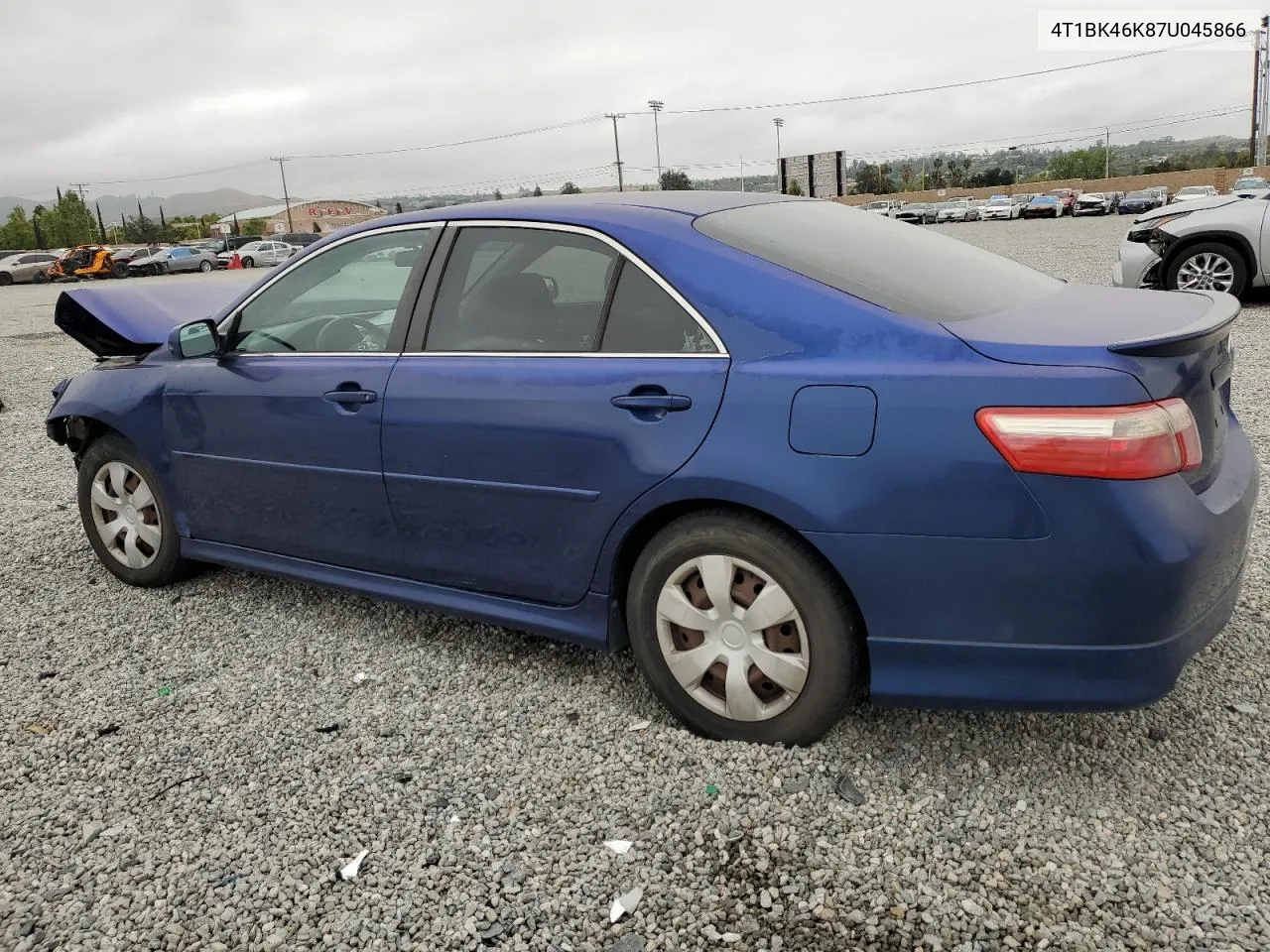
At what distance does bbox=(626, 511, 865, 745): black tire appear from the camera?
8.74 feet

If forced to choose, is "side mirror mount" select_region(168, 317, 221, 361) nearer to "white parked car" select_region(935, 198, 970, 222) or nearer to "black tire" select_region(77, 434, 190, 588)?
"black tire" select_region(77, 434, 190, 588)

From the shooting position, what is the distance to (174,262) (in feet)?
146

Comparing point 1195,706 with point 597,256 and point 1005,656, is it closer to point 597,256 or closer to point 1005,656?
point 1005,656

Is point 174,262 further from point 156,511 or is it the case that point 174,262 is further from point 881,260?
point 881,260

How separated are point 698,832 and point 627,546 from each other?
2.75ft

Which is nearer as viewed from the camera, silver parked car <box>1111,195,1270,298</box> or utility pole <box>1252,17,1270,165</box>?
silver parked car <box>1111,195,1270,298</box>

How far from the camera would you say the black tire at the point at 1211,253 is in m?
10.4

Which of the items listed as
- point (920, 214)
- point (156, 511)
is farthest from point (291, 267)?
point (920, 214)

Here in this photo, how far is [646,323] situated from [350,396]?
3.82 feet

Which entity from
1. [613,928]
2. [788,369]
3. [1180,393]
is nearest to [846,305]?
[788,369]

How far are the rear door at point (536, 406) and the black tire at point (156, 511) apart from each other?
1433mm

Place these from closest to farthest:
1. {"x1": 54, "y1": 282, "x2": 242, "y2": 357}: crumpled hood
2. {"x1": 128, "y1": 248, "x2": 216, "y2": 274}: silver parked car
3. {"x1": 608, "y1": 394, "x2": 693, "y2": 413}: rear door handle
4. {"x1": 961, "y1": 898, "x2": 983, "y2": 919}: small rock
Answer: {"x1": 961, "y1": 898, "x2": 983, "y2": 919}: small rock, {"x1": 608, "y1": 394, "x2": 693, "y2": 413}: rear door handle, {"x1": 54, "y1": 282, "x2": 242, "y2": 357}: crumpled hood, {"x1": 128, "y1": 248, "x2": 216, "y2": 274}: silver parked car

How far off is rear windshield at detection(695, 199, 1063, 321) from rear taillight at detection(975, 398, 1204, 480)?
413 mm

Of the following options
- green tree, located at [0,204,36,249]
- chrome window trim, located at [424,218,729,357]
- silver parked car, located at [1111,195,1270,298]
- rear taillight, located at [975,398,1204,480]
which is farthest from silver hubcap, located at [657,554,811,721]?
green tree, located at [0,204,36,249]
